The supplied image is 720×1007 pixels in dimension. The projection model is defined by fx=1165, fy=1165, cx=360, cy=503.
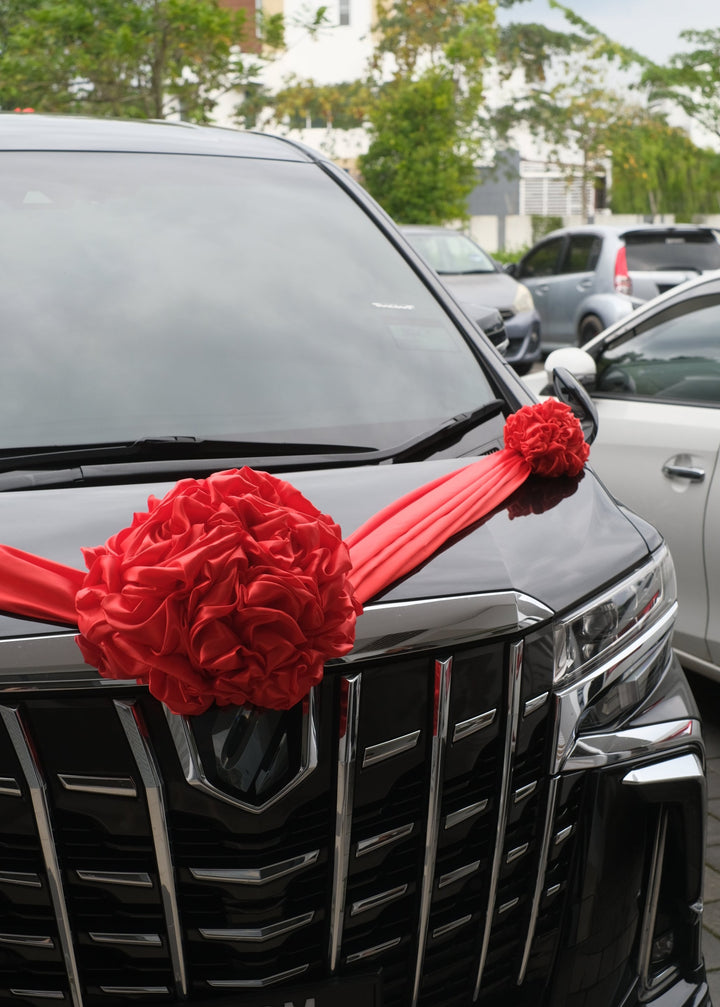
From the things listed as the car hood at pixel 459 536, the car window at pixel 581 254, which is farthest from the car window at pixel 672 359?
the car window at pixel 581 254

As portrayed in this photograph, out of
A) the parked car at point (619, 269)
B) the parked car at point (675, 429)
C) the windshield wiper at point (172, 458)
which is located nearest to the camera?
the windshield wiper at point (172, 458)

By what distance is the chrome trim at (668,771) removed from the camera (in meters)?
1.88

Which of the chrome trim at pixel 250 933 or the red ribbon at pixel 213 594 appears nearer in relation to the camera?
the red ribbon at pixel 213 594

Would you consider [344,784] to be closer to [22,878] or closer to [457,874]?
[457,874]

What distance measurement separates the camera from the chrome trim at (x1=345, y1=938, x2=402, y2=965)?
5.47 ft

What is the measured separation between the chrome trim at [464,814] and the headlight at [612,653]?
0.16m

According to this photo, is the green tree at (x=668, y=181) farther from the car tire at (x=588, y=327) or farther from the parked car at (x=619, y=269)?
the car tire at (x=588, y=327)

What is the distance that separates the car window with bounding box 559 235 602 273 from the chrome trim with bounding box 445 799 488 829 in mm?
12284

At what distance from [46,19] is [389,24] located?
25.5 meters

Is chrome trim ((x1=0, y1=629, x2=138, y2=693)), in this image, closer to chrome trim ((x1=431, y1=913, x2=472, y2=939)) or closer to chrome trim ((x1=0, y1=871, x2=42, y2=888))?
chrome trim ((x1=0, y1=871, x2=42, y2=888))

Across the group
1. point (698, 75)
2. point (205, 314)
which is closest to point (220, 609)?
point (205, 314)

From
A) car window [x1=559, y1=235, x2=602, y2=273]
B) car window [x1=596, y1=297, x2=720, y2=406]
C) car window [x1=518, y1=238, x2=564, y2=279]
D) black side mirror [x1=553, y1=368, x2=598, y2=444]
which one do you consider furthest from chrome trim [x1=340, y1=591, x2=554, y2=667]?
car window [x1=518, y1=238, x2=564, y2=279]

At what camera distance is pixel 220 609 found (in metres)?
1.48

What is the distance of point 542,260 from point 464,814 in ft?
45.1
